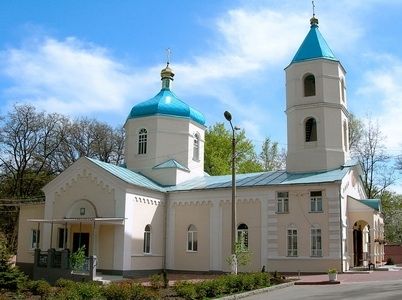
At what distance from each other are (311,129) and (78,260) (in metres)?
13.4

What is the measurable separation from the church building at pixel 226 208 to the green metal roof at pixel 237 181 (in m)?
0.07

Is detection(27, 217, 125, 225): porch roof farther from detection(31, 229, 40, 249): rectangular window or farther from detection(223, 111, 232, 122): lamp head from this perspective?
detection(223, 111, 232, 122): lamp head

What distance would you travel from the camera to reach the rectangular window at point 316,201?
23266 millimetres

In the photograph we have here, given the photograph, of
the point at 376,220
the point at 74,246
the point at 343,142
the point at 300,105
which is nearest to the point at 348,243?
the point at 376,220

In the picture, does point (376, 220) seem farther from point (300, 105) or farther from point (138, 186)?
point (138, 186)

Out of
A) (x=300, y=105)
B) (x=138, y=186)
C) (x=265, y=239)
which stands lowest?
(x=265, y=239)

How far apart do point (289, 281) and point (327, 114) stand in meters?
10.2

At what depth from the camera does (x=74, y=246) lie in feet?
83.7

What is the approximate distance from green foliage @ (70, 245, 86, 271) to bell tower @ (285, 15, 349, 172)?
11209mm

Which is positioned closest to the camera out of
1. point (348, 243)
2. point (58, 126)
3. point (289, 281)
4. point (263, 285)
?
point (263, 285)

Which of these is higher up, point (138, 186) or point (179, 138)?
point (179, 138)

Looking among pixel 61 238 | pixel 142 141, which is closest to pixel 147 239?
pixel 61 238

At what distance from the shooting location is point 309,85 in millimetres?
26625

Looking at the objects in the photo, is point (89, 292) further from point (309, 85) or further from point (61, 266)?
point (309, 85)
